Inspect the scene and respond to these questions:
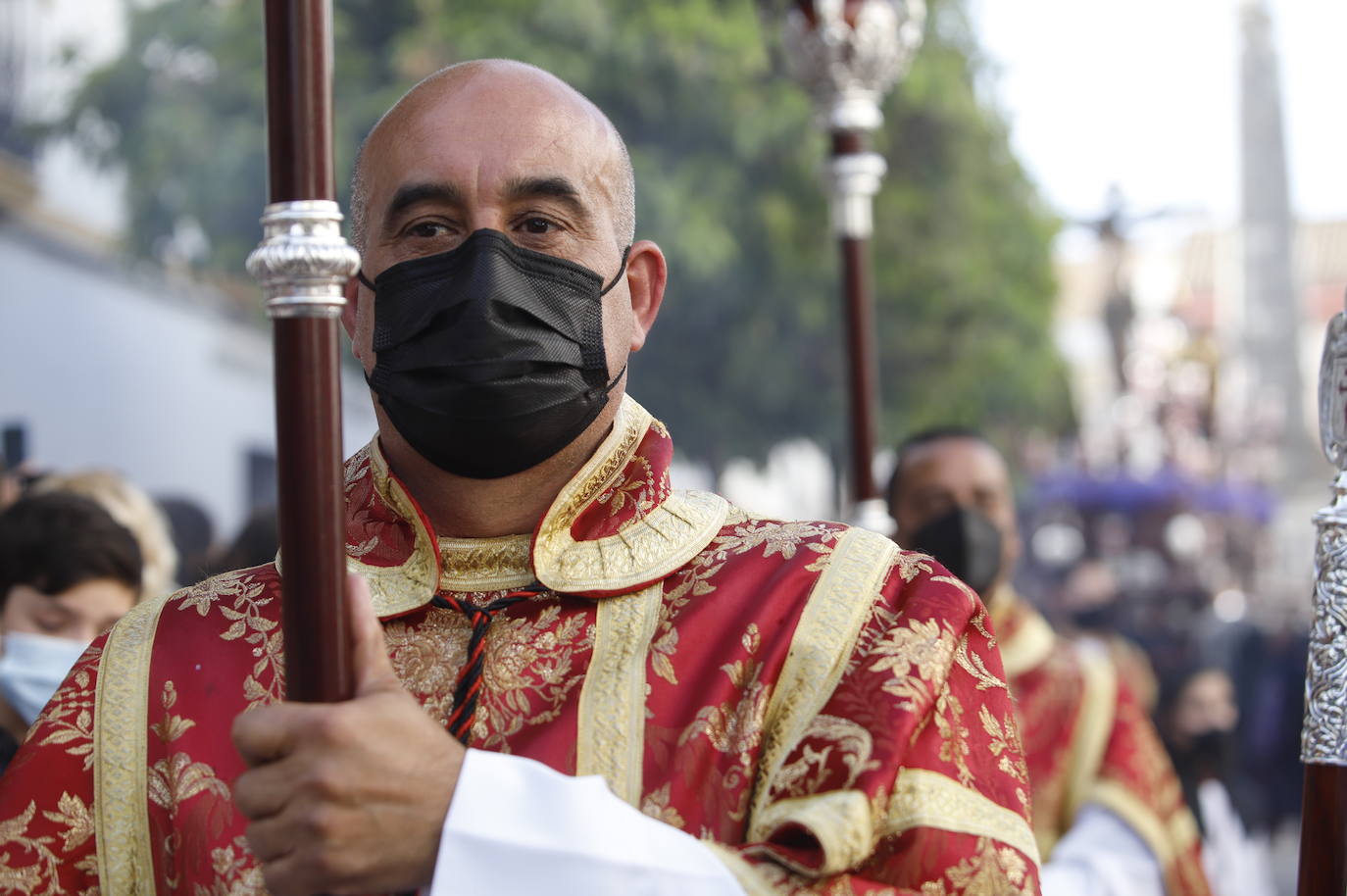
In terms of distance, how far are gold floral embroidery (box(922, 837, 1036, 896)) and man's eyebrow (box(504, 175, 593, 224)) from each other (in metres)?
0.92

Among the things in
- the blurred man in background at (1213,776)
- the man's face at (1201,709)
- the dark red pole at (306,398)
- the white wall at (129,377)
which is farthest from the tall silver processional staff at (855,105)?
the white wall at (129,377)

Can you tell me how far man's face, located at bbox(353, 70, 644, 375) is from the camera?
226 cm

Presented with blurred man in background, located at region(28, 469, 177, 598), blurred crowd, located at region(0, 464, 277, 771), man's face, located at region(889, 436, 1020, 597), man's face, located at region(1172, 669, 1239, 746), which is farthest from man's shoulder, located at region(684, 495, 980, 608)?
man's face, located at region(1172, 669, 1239, 746)

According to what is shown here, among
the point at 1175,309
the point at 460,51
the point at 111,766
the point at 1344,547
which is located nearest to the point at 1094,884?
the point at 1344,547

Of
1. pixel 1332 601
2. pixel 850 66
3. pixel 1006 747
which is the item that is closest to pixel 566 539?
pixel 1006 747

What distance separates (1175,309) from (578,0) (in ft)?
59.2

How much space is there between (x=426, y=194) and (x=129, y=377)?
41.0 feet

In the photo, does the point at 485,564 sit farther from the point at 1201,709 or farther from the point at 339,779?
the point at 1201,709

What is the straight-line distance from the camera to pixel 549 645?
225 centimetres

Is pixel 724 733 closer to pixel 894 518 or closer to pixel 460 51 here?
pixel 894 518

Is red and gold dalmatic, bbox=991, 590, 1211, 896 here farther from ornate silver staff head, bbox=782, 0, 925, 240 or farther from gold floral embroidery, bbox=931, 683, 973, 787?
gold floral embroidery, bbox=931, 683, 973, 787

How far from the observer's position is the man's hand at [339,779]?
1651mm

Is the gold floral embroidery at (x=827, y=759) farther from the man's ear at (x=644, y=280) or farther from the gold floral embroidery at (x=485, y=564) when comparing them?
the man's ear at (x=644, y=280)

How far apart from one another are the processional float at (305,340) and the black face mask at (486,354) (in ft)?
1.51
